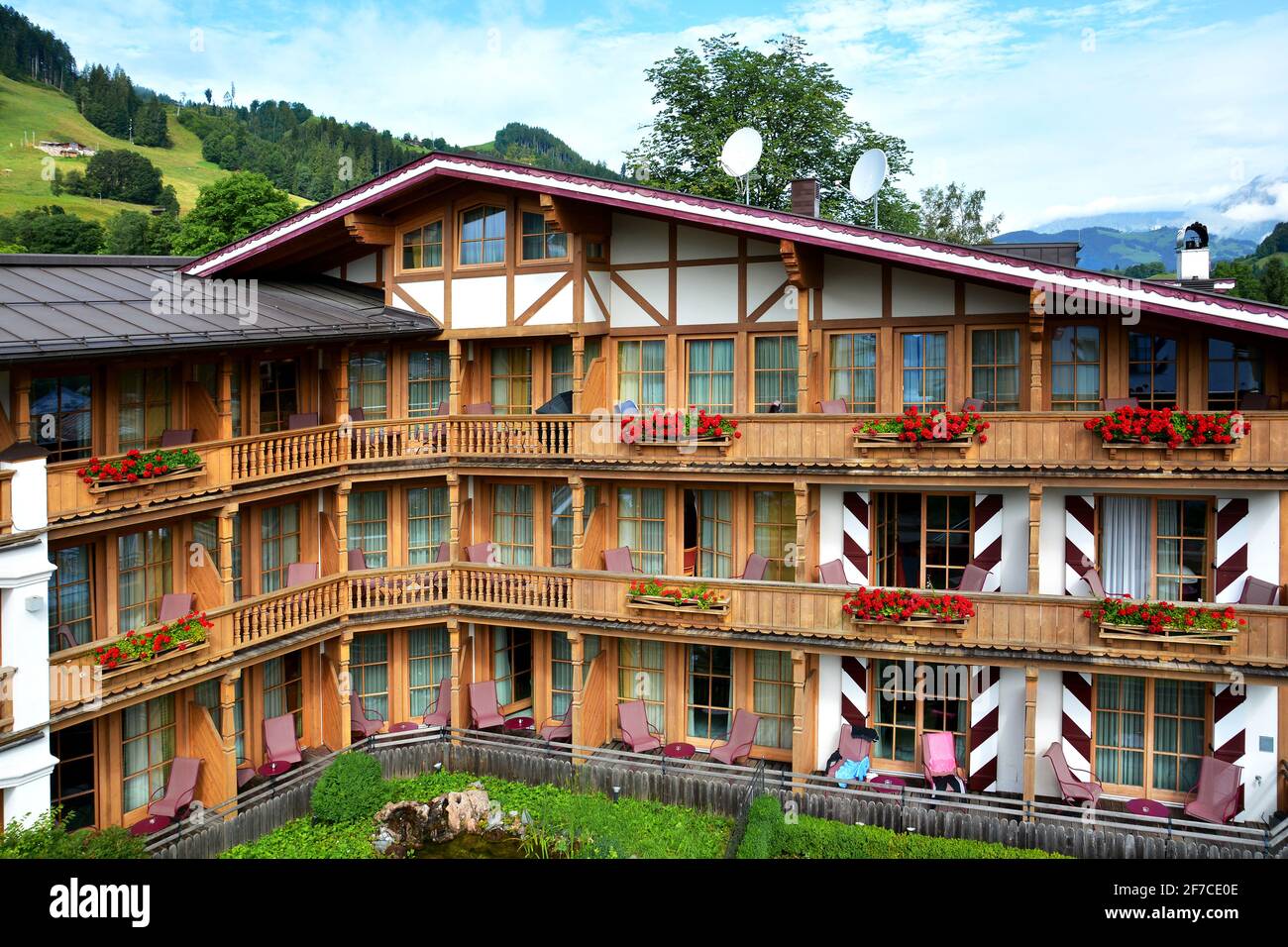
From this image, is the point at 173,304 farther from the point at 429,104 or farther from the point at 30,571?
the point at 429,104

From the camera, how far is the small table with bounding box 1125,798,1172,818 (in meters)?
18.0

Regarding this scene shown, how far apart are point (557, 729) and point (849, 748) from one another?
565 centimetres

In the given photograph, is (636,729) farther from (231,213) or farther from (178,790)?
(231,213)

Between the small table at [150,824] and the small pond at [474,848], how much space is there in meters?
3.94

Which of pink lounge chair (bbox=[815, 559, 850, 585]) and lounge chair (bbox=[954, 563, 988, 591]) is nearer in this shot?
lounge chair (bbox=[954, 563, 988, 591])

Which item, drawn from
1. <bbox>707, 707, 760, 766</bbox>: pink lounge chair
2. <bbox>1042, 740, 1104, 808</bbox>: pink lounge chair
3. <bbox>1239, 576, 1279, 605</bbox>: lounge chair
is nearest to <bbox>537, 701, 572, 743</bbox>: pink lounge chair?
<bbox>707, 707, 760, 766</bbox>: pink lounge chair

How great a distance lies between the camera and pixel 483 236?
2258cm

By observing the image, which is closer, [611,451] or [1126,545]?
[1126,545]

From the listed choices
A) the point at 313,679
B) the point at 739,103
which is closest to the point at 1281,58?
the point at 739,103

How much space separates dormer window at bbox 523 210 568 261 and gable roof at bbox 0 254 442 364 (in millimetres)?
2401

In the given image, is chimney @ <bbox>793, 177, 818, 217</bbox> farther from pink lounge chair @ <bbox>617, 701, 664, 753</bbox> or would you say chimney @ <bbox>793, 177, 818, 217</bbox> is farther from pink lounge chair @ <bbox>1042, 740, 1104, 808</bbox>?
pink lounge chair @ <bbox>1042, 740, 1104, 808</bbox>

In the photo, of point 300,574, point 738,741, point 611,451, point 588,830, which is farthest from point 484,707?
point 611,451

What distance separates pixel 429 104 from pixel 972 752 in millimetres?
97616

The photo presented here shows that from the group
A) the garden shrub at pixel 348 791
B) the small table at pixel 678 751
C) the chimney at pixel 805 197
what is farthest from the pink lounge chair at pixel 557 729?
the chimney at pixel 805 197
